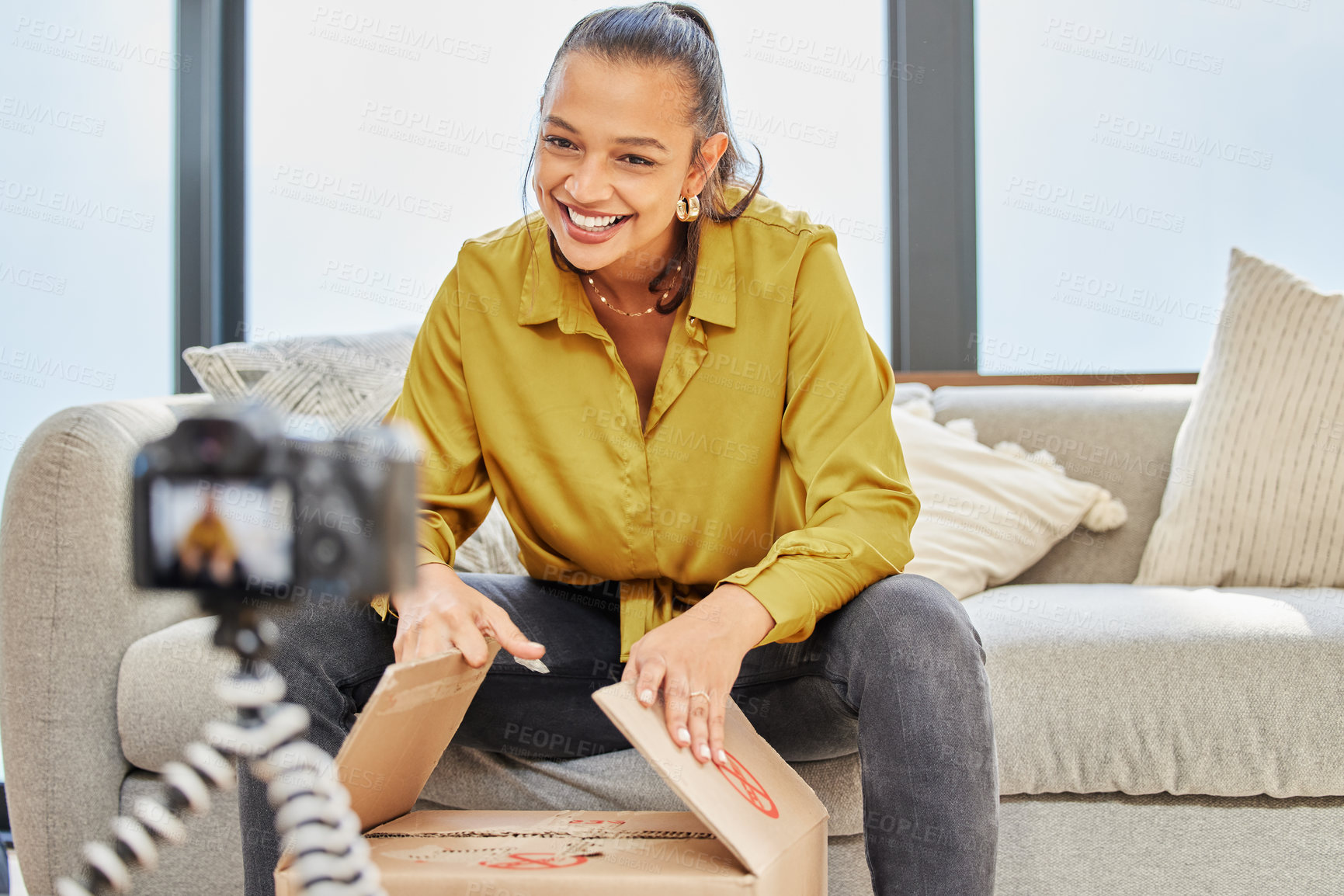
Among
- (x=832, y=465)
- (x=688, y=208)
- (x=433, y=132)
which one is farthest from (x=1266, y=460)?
(x=433, y=132)

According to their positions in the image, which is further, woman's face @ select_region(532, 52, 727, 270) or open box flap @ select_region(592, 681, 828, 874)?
woman's face @ select_region(532, 52, 727, 270)

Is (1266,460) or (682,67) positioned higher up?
(682,67)

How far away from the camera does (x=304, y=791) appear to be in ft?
1.84

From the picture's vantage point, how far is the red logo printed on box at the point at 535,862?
680mm

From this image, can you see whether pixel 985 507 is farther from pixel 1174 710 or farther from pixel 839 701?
pixel 839 701

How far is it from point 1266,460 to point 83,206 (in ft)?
8.13

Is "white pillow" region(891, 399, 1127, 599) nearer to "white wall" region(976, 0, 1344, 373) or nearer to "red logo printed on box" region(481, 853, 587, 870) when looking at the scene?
"white wall" region(976, 0, 1344, 373)

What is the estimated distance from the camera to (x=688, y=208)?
3.84 ft

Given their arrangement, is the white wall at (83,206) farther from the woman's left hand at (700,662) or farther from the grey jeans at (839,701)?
the woman's left hand at (700,662)

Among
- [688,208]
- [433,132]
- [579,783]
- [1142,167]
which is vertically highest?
[433,132]

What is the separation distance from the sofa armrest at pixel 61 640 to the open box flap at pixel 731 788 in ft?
2.62

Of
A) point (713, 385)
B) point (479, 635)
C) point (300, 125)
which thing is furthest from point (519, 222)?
point (300, 125)

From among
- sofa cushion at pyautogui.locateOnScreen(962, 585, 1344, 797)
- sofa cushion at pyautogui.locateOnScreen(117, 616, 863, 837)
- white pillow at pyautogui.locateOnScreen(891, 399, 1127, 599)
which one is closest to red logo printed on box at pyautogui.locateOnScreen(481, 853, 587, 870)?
sofa cushion at pyautogui.locateOnScreen(117, 616, 863, 837)

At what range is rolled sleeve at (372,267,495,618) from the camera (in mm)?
1163
